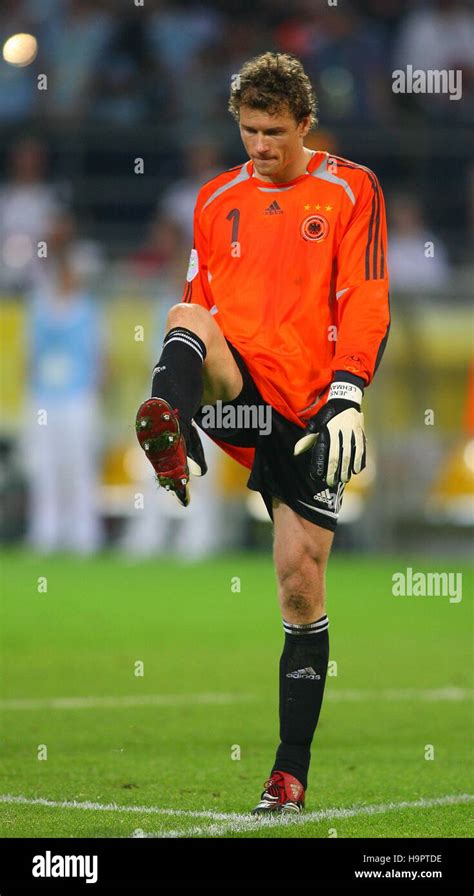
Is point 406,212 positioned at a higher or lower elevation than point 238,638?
higher

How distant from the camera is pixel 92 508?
14523 millimetres

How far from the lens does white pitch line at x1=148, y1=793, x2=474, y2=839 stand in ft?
15.0

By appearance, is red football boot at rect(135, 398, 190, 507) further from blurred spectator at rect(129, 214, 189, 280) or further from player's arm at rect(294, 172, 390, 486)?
blurred spectator at rect(129, 214, 189, 280)

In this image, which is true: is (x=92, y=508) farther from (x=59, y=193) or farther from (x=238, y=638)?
(x=238, y=638)

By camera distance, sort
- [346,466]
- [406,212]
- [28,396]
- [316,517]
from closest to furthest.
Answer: [346,466] → [316,517] → [28,396] → [406,212]

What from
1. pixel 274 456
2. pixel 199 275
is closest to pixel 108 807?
pixel 274 456

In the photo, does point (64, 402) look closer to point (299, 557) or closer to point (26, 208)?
point (26, 208)

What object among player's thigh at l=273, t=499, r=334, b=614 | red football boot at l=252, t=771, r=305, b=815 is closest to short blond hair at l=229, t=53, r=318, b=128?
player's thigh at l=273, t=499, r=334, b=614

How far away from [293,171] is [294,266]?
0.32 meters

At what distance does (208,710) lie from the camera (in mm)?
7156

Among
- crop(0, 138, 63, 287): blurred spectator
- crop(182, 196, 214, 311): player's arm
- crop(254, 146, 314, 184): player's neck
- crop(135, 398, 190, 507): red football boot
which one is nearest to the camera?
crop(135, 398, 190, 507): red football boot

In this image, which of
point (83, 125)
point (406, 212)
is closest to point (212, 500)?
point (406, 212)

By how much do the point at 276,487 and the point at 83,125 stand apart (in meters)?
12.2

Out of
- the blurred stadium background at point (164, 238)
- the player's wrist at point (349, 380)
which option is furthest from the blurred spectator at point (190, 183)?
the player's wrist at point (349, 380)
